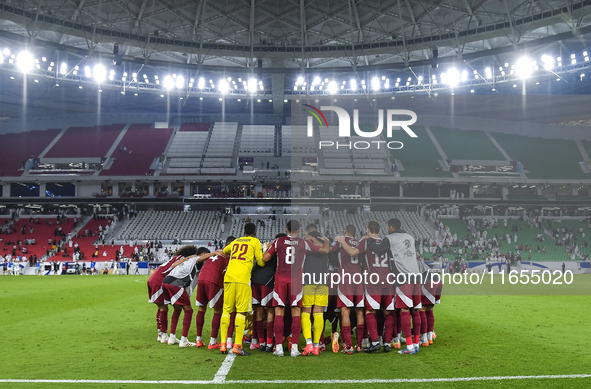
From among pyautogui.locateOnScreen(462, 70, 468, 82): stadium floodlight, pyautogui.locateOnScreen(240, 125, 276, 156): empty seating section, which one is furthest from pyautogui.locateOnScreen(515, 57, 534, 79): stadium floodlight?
pyautogui.locateOnScreen(240, 125, 276, 156): empty seating section

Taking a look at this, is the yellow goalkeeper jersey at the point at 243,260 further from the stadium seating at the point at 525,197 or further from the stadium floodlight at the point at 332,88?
the stadium seating at the point at 525,197

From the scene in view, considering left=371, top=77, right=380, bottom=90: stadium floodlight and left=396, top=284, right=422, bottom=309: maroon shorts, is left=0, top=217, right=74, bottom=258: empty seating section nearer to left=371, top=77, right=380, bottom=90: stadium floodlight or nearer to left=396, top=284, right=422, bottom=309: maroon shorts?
left=371, top=77, right=380, bottom=90: stadium floodlight

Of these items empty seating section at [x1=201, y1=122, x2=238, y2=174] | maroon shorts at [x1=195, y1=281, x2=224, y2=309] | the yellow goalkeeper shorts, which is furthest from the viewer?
empty seating section at [x1=201, y1=122, x2=238, y2=174]

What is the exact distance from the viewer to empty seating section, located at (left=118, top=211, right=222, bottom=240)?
48312 mm

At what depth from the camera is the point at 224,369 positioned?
7273 mm

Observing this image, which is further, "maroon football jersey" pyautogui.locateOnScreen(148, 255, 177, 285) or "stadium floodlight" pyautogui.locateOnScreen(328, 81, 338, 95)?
"stadium floodlight" pyautogui.locateOnScreen(328, 81, 338, 95)

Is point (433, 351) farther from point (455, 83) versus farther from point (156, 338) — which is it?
point (455, 83)

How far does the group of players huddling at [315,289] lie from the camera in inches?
333

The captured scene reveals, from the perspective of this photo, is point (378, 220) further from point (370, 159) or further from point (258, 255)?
point (258, 255)

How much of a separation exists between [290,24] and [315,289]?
1453 inches

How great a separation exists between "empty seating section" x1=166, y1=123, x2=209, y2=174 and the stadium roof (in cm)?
1630

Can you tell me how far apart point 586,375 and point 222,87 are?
55.0 m

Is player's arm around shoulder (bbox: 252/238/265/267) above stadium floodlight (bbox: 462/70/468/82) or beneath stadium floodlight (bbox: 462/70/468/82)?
beneath

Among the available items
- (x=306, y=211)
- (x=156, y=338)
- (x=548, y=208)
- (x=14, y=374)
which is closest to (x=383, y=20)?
(x=306, y=211)
